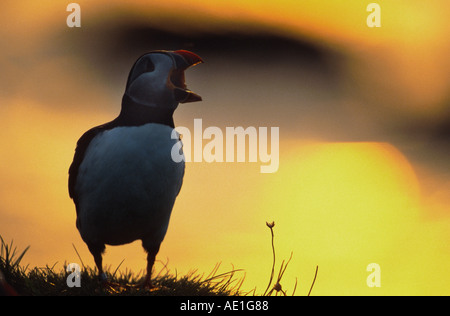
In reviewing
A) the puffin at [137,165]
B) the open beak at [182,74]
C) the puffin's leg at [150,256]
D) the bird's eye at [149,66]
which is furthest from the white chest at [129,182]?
the bird's eye at [149,66]

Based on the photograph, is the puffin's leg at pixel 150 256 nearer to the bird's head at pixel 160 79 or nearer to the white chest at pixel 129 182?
the white chest at pixel 129 182

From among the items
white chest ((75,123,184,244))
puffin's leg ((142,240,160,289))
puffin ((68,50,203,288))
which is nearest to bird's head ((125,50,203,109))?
puffin ((68,50,203,288))

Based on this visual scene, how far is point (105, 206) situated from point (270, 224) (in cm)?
103

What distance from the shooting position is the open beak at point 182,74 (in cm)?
369

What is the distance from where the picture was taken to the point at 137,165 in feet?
11.5

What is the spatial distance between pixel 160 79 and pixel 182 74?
224 millimetres

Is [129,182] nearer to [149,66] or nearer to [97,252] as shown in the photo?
[97,252]

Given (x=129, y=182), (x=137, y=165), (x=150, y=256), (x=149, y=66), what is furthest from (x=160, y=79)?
(x=150, y=256)

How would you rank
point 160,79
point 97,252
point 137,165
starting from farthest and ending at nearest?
point 97,252
point 160,79
point 137,165

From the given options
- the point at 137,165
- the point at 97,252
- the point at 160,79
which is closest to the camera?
the point at 137,165

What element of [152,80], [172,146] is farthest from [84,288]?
[152,80]
